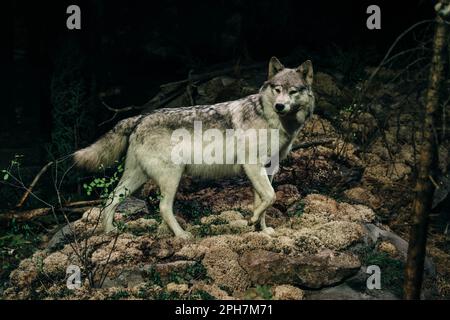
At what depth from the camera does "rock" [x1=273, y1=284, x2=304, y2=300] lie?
657 cm

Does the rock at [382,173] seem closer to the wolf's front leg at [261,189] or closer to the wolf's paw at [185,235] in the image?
the wolf's front leg at [261,189]

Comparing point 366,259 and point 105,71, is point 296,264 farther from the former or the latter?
point 105,71

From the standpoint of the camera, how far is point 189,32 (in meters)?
12.2

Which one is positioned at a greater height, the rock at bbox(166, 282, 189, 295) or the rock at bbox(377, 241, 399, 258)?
the rock at bbox(377, 241, 399, 258)

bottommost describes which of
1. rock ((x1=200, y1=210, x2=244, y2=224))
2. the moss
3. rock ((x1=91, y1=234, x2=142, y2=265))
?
the moss

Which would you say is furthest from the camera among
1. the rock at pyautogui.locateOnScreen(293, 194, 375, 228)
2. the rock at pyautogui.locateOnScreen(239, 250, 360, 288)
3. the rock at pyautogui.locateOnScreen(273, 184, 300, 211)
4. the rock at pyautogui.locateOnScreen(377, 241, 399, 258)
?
the rock at pyautogui.locateOnScreen(273, 184, 300, 211)

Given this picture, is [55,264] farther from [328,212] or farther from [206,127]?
[328,212]

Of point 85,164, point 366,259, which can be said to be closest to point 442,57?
point 366,259

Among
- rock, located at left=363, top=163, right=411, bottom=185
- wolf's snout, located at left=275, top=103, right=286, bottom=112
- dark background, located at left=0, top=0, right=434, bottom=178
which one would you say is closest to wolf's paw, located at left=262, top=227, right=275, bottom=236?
wolf's snout, located at left=275, top=103, right=286, bottom=112

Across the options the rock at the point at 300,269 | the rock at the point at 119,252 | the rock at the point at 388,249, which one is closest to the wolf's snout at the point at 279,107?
the rock at the point at 300,269

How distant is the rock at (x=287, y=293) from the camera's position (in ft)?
21.6

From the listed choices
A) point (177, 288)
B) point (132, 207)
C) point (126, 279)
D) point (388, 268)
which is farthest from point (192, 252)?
point (388, 268)

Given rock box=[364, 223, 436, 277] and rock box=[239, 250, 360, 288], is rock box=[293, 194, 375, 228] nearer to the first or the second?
rock box=[364, 223, 436, 277]

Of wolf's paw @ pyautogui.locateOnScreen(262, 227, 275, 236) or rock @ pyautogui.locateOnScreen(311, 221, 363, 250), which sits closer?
rock @ pyautogui.locateOnScreen(311, 221, 363, 250)
